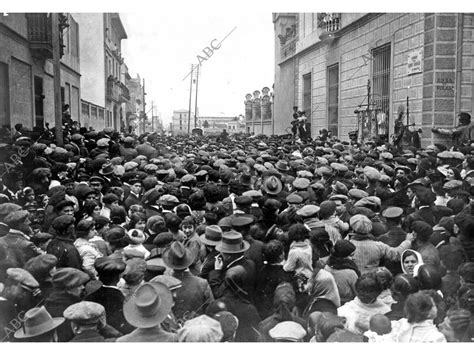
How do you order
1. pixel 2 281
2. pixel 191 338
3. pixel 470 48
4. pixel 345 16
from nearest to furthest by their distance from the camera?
pixel 191 338 → pixel 2 281 → pixel 470 48 → pixel 345 16

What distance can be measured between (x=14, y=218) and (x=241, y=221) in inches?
81.5

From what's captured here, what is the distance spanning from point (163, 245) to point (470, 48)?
9397mm

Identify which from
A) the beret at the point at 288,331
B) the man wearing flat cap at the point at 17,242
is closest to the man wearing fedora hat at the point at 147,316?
the beret at the point at 288,331

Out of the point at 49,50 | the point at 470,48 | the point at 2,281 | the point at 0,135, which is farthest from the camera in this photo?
the point at 49,50

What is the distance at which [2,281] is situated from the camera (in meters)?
3.67

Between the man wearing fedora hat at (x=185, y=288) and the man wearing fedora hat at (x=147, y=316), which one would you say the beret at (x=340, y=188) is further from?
the man wearing fedora hat at (x=147, y=316)

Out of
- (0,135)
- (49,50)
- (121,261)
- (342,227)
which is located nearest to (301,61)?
(49,50)

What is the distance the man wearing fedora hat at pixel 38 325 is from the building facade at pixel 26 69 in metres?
9.84

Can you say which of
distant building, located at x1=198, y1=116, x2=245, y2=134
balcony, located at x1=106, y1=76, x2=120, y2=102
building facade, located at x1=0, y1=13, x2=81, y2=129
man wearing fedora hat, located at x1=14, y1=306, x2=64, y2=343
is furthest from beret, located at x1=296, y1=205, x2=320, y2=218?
balcony, located at x1=106, y1=76, x2=120, y2=102

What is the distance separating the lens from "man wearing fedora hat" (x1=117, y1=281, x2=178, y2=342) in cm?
302

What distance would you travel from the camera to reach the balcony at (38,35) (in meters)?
13.8

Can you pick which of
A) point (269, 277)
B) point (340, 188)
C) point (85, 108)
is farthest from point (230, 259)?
point (85, 108)

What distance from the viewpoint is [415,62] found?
12.2 metres

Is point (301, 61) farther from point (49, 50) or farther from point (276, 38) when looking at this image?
point (49, 50)
